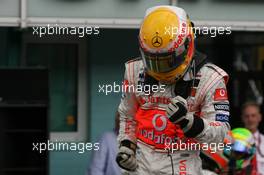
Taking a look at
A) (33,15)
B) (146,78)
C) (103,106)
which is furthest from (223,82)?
(103,106)

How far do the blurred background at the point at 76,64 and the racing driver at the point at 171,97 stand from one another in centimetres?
226

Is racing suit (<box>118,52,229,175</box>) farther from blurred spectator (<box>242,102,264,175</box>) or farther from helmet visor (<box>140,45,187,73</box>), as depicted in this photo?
blurred spectator (<box>242,102,264,175</box>)

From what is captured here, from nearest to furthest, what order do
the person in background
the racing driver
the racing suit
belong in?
the racing driver
the racing suit
the person in background

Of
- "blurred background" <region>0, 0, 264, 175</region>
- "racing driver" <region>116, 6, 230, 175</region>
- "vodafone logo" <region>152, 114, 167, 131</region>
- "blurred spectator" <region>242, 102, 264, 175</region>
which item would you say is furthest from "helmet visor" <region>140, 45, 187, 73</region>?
"blurred spectator" <region>242, 102, 264, 175</region>

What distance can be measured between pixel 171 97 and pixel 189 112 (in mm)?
110

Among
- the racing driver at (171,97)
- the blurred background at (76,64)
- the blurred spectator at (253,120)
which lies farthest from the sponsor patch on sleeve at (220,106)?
the blurred spectator at (253,120)

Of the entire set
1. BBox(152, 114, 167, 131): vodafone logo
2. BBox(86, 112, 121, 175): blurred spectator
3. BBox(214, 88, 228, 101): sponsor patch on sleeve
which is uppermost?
BBox(214, 88, 228, 101): sponsor patch on sleeve

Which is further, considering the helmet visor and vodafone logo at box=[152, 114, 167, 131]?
vodafone logo at box=[152, 114, 167, 131]

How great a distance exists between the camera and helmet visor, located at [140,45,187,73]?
377cm

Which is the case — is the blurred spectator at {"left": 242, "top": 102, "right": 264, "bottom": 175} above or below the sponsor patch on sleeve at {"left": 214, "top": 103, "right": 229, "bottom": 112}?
below

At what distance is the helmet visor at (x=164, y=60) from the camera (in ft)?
12.4

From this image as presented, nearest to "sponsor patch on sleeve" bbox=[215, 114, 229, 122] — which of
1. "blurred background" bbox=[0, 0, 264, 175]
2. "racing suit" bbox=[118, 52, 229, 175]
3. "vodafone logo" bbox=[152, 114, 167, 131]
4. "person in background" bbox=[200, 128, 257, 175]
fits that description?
"racing suit" bbox=[118, 52, 229, 175]

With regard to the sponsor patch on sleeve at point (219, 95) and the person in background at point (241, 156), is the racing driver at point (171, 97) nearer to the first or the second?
the sponsor patch on sleeve at point (219, 95)

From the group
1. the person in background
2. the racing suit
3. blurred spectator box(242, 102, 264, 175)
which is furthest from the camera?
blurred spectator box(242, 102, 264, 175)
